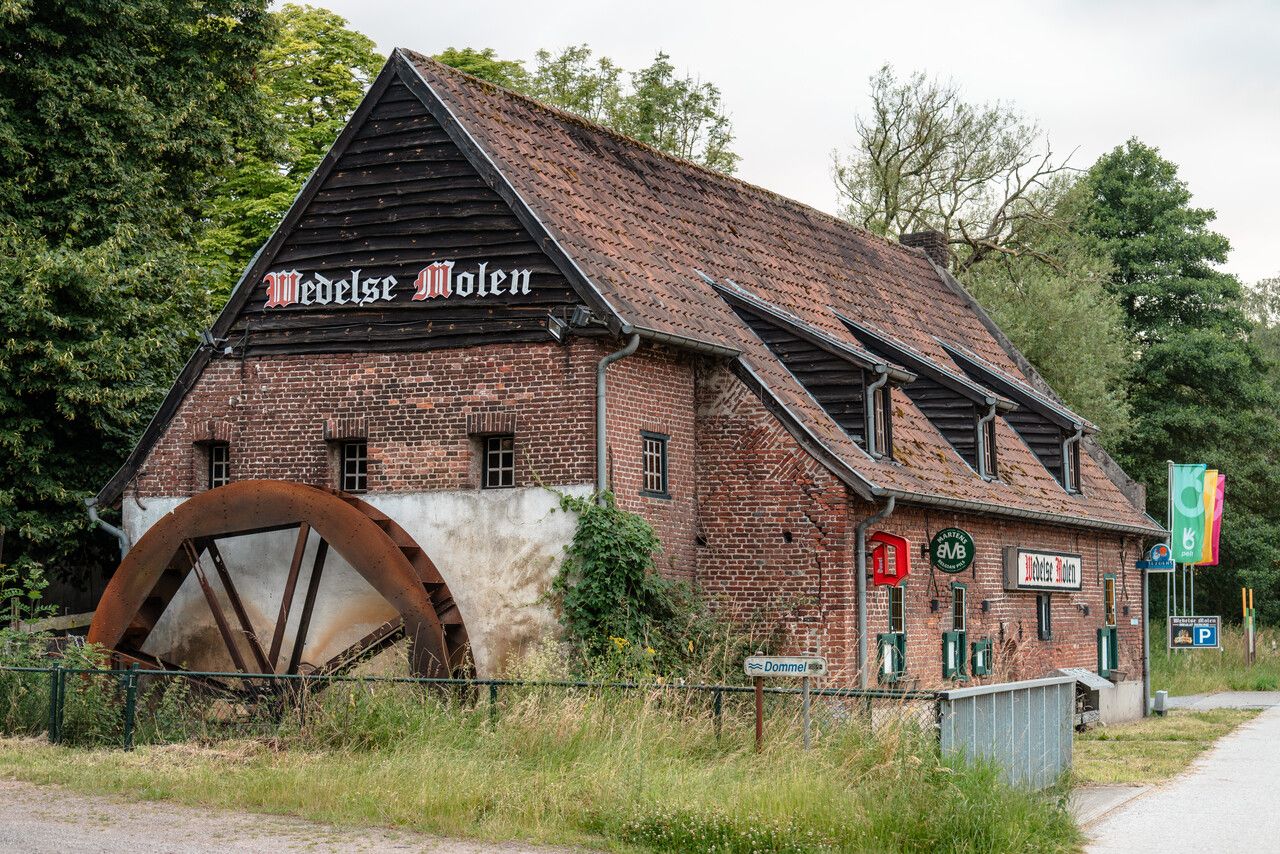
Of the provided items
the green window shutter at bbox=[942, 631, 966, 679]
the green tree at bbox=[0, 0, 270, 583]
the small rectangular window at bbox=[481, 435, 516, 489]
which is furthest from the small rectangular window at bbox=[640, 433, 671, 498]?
the green tree at bbox=[0, 0, 270, 583]

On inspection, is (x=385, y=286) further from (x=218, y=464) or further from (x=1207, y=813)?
(x=1207, y=813)

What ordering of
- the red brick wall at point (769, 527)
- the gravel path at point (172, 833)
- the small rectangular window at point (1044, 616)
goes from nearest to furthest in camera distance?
1. the gravel path at point (172, 833)
2. the red brick wall at point (769, 527)
3. the small rectangular window at point (1044, 616)

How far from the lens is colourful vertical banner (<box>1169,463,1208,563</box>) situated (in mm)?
37219

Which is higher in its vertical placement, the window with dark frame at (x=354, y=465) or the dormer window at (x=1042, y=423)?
the dormer window at (x=1042, y=423)

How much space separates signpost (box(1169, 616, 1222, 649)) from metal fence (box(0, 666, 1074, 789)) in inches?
690

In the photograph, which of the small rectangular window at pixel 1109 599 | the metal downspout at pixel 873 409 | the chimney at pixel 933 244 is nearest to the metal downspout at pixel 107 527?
the metal downspout at pixel 873 409

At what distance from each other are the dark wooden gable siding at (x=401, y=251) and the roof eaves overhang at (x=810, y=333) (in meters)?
3.81

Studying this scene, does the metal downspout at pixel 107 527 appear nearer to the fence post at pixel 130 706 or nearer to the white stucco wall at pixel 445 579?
the white stucco wall at pixel 445 579

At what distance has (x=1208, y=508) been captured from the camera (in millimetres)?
38500

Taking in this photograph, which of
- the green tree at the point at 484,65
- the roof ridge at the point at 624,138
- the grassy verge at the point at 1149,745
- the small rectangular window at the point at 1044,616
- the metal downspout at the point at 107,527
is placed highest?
the green tree at the point at 484,65

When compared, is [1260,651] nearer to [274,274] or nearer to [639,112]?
[639,112]

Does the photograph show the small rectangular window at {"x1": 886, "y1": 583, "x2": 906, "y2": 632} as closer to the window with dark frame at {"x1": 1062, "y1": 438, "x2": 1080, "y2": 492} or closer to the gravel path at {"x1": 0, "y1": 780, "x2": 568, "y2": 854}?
the window with dark frame at {"x1": 1062, "y1": 438, "x2": 1080, "y2": 492}

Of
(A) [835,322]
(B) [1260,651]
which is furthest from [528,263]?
(B) [1260,651]

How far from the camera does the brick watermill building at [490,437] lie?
1945cm
